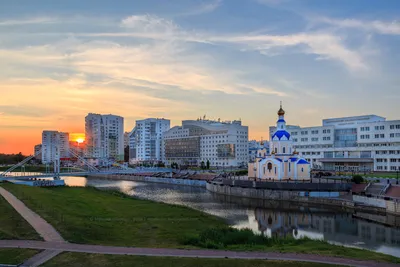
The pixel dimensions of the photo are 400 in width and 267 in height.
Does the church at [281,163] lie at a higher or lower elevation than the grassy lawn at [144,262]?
higher

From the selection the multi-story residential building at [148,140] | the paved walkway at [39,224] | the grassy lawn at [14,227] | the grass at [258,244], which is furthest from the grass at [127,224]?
the multi-story residential building at [148,140]

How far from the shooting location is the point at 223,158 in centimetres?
14375

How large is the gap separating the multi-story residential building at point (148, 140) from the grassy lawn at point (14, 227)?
15009 centimetres

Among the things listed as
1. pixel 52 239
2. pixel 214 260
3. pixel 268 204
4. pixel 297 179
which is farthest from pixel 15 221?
pixel 297 179

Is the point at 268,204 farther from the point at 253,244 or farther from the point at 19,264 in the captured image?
the point at 19,264

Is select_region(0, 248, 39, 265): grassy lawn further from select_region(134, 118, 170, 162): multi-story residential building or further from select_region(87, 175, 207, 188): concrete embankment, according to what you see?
select_region(134, 118, 170, 162): multi-story residential building

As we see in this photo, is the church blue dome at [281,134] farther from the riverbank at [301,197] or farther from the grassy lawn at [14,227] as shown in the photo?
the grassy lawn at [14,227]

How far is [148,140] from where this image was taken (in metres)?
184

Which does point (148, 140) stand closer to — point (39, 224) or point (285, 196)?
point (285, 196)

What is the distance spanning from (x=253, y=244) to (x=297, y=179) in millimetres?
42997

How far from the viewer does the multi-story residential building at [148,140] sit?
182625 mm

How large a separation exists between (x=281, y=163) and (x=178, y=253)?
165 ft

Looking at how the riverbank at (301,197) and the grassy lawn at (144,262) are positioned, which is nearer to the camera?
the grassy lawn at (144,262)

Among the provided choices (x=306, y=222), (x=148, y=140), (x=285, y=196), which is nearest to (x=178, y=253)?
(x=306, y=222)
